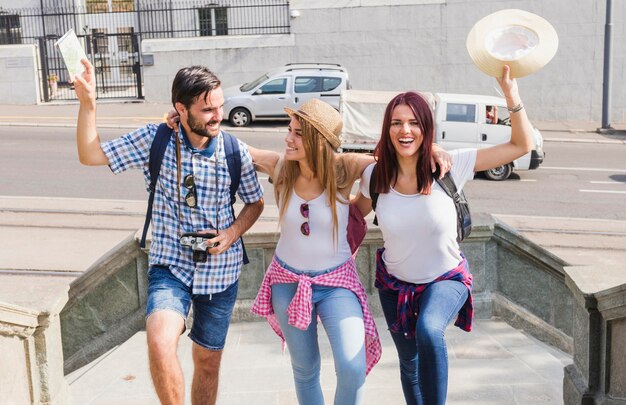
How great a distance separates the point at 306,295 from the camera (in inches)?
148

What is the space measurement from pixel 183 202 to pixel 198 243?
209 millimetres

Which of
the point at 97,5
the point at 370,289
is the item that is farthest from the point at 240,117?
the point at 370,289

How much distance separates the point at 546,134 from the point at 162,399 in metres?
19.9

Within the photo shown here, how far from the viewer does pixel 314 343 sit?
153 inches

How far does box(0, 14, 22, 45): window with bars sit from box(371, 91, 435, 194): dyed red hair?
85.1 ft

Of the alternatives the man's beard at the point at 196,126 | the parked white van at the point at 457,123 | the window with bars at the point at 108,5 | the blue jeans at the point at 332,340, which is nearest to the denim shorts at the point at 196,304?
the blue jeans at the point at 332,340

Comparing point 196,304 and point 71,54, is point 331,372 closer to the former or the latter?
point 196,304

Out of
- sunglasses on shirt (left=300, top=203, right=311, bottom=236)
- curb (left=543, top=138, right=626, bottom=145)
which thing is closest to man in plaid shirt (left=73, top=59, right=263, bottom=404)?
sunglasses on shirt (left=300, top=203, right=311, bottom=236)

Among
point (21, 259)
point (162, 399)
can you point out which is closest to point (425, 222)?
point (162, 399)

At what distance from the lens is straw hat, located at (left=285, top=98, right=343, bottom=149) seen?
383 cm

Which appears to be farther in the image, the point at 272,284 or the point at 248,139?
the point at 248,139

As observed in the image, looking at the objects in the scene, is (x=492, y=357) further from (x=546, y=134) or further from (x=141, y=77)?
(x=141, y=77)

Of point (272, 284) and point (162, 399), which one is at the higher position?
point (272, 284)

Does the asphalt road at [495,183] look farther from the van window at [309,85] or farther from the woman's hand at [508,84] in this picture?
the woman's hand at [508,84]
